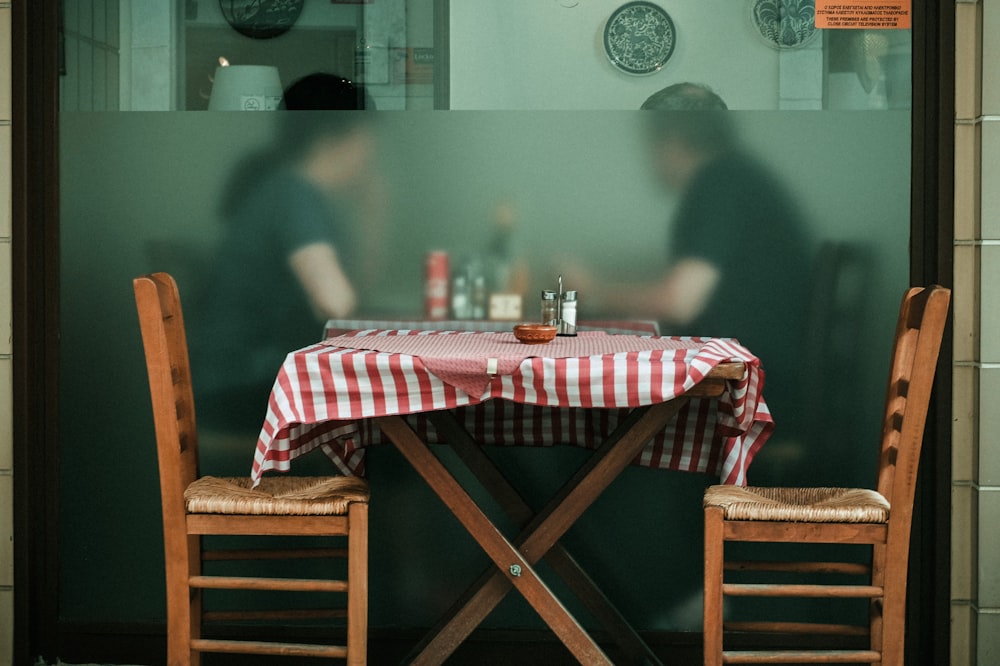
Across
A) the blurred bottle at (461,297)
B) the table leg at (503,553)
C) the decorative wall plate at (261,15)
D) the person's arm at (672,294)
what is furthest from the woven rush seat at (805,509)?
the decorative wall plate at (261,15)

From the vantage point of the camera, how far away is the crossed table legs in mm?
2404

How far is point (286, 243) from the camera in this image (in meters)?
3.04

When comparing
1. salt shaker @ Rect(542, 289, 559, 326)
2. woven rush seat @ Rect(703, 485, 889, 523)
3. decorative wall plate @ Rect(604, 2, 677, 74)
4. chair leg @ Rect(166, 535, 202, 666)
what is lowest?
chair leg @ Rect(166, 535, 202, 666)

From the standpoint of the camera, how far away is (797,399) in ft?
9.89

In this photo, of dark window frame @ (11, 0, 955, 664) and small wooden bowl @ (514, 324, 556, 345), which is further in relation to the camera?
dark window frame @ (11, 0, 955, 664)

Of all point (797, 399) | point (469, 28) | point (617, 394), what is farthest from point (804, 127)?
point (617, 394)

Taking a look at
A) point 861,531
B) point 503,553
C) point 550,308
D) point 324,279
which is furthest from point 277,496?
point 861,531

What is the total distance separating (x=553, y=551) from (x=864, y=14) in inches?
65.6

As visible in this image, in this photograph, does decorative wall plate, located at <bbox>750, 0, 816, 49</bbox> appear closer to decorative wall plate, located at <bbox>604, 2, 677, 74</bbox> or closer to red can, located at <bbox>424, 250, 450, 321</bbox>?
decorative wall plate, located at <bbox>604, 2, 677, 74</bbox>

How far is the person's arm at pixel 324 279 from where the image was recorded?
9.98 feet

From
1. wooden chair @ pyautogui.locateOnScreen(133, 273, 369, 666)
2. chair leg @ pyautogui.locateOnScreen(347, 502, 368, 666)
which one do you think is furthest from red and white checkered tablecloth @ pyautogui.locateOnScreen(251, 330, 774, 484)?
chair leg @ pyautogui.locateOnScreen(347, 502, 368, 666)

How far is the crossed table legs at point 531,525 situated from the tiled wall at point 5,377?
47.4 inches

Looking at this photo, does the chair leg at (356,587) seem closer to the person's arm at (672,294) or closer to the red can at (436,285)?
the red can at (436,285)

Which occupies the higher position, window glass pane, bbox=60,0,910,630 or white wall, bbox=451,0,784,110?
white wall, bbox=451,0,784,110
